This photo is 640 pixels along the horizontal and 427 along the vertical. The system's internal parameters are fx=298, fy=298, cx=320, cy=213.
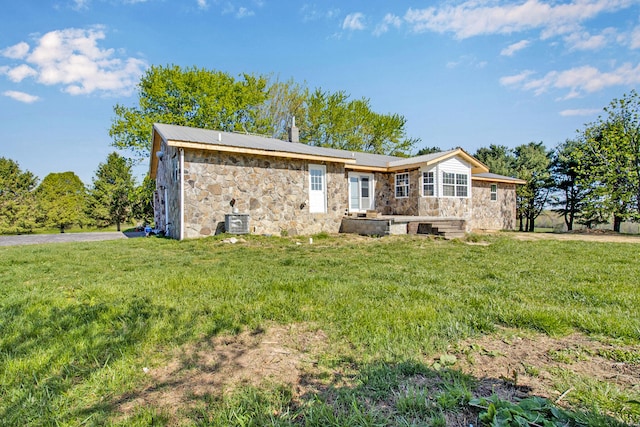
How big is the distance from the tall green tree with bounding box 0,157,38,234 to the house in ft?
35.5

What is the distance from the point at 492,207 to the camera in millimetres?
20422

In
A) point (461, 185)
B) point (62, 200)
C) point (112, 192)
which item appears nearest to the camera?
point (461, 185)

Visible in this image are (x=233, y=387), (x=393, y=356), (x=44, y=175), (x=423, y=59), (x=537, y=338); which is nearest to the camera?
(x=233, y=387)

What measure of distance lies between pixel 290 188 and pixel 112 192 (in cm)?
1956

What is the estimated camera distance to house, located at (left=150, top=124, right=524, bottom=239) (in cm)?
1068

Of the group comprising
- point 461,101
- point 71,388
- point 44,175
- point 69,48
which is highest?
point 69,48

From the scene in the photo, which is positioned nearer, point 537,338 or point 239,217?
point 537,338

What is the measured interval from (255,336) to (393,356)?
1.26 m

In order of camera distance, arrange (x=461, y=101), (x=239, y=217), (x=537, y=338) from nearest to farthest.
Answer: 1. (x=537, y=338)
2. (x=239, y=217)
3. (x=461, y=101)

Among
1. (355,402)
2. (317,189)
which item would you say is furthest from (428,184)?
(355,402)

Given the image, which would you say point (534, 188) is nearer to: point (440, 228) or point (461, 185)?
point (461, 185)

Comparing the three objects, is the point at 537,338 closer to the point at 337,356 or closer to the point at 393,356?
the point at 393,356

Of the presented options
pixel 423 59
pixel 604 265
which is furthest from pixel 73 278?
pixel 423 59

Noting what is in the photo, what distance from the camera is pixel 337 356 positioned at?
234cm
